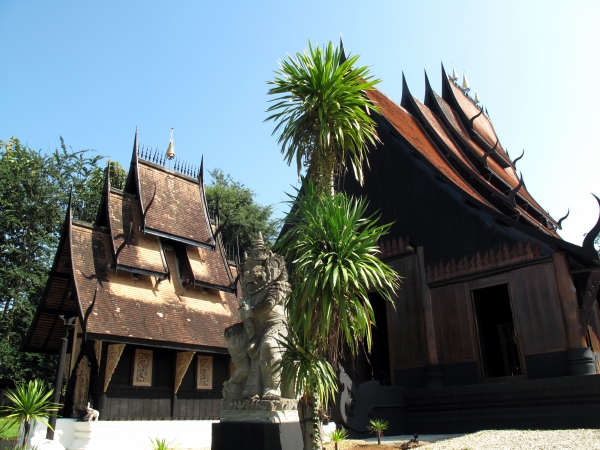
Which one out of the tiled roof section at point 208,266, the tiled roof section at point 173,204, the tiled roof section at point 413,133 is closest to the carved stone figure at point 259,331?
the tiled roof section at point 413,133

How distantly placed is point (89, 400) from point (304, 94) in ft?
28.8

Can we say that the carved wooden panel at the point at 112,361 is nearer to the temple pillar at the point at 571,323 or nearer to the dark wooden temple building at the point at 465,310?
the dark wooden temple building at the point at 465,310

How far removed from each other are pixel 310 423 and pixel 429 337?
4.47m

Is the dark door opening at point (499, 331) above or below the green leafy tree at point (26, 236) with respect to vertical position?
below

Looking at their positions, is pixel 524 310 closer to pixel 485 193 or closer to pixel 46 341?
pixel 485 193

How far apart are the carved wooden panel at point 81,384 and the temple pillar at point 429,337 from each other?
7.89m

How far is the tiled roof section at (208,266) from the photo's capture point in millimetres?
15047

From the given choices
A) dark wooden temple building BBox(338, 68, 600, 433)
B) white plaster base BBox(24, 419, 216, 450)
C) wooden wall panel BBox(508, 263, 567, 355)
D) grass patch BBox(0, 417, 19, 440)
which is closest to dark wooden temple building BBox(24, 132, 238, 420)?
white plaster base BBox(24, 419, 216, 450)

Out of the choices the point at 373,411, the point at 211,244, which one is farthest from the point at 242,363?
the point at 211,244

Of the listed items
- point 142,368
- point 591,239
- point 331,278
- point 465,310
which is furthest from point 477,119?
point 331,278

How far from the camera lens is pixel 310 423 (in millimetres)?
5465

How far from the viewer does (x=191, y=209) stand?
53.9 ft

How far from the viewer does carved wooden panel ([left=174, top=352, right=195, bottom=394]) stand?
42.1 feet

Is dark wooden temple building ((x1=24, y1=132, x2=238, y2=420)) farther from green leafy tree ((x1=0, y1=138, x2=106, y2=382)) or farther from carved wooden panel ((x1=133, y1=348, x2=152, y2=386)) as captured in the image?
green leafy tree ((x1=0, y1=138, x2=106, y2=382))
